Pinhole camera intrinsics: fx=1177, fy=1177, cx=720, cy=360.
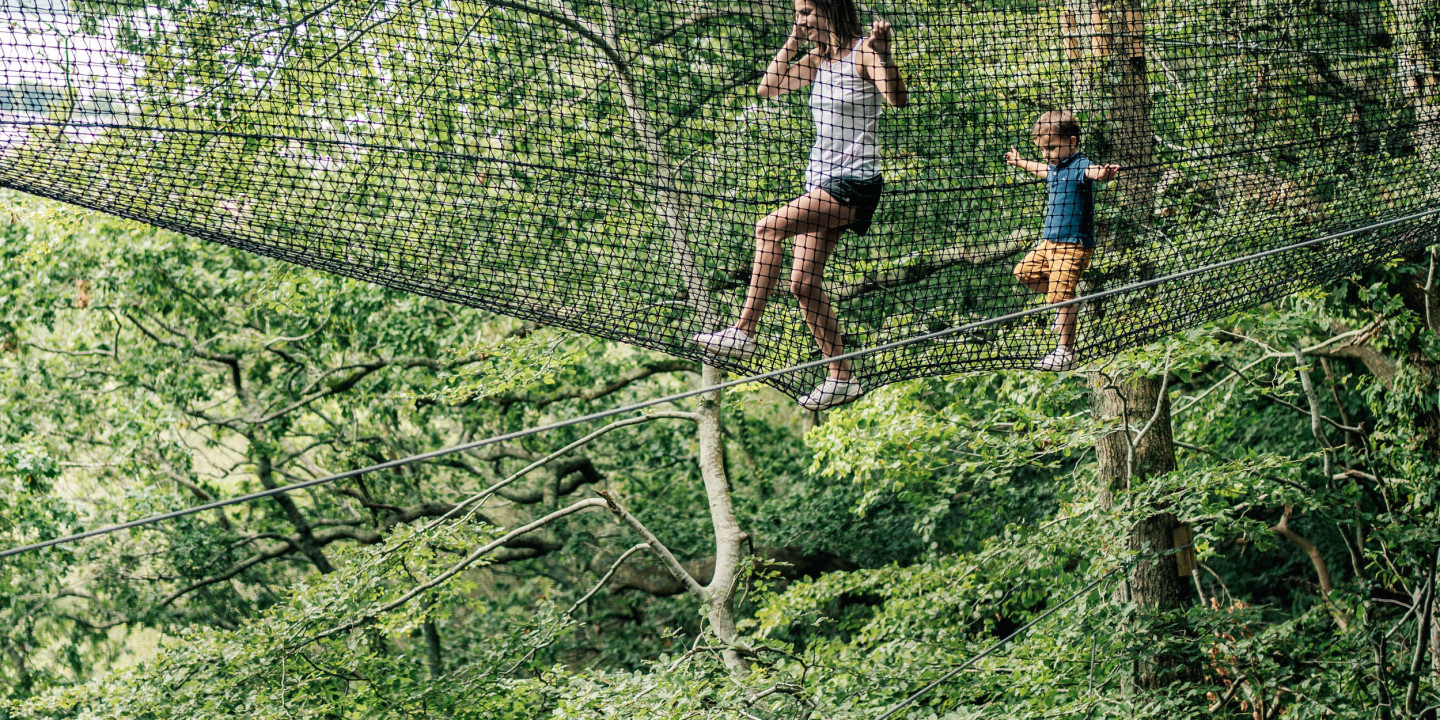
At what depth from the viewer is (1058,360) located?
2.99 m

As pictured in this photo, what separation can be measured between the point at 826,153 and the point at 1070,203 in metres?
0.86

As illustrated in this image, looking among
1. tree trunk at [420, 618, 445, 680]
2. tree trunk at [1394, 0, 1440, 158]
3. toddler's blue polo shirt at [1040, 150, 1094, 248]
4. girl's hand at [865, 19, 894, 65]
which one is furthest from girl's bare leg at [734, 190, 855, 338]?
tree trunk at [420, 618, 445, 680]

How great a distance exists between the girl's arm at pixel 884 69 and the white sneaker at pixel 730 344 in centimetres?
64

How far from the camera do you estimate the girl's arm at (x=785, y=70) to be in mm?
2662

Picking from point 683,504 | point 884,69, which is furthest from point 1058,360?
point 683,504

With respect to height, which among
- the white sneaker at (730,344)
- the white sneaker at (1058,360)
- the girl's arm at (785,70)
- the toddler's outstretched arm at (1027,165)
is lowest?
the white sneaker at (1058,360)

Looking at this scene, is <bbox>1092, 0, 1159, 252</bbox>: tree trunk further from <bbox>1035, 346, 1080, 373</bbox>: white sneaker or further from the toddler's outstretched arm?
<bbox>1035, 346, 1080, 373</bbox>: white sneaker

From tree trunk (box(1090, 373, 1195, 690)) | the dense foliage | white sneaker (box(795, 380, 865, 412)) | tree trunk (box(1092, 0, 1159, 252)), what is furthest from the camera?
tree trunk (box(1090, 373, 1195, 690))

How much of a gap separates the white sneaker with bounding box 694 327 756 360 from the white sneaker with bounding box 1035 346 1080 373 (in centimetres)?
76

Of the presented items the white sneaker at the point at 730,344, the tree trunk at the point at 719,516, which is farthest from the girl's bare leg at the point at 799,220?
the tree trunk at the point at 719,516

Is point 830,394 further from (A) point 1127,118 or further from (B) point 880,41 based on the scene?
(A) point 1127,118

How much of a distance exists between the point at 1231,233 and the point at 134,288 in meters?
6.41

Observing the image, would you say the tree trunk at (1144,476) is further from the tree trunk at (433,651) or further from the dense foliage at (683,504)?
the tree trunk at (433,651)

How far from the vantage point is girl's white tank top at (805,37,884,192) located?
2.60 metres
